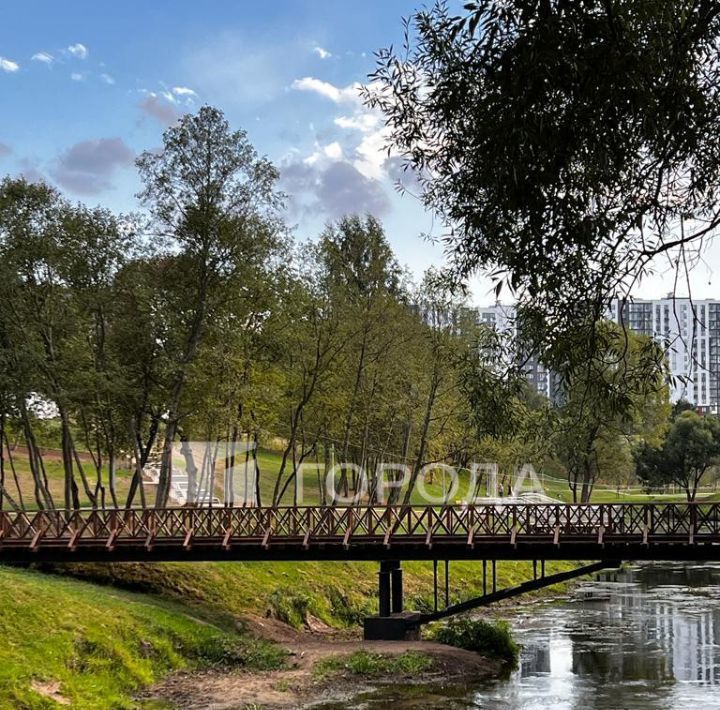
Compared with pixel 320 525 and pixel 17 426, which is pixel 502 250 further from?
pixel 17 426

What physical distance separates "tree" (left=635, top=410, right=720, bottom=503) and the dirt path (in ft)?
172

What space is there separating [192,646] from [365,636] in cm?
601

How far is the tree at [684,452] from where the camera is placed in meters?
77.6

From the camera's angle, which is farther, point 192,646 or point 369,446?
point 369,446

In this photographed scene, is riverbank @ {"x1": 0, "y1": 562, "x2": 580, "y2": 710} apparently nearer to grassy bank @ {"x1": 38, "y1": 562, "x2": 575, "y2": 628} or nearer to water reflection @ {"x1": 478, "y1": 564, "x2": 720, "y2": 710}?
grassy bank @ {"x1": 38, "y1": 562, "x2": 575, "y2": 628}

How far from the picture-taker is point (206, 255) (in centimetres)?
3150

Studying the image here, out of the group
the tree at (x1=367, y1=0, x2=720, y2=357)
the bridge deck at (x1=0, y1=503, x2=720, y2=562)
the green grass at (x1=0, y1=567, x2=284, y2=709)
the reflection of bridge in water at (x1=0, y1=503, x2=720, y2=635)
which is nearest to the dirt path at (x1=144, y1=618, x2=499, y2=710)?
the green grass at (x1=0, y1=567, x2=284, y2=709)

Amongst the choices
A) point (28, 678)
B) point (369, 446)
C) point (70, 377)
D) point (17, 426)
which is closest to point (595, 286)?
point (28, 678)

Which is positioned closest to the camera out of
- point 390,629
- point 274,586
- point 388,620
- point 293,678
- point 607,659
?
point 293,678

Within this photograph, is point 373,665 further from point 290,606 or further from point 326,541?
point 290,606

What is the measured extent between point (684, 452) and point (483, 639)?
55.2 metres

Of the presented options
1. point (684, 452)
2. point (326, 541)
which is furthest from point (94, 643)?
point (684, 452)

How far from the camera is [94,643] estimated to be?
2200 centimetres

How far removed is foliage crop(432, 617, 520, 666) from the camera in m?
27.3
